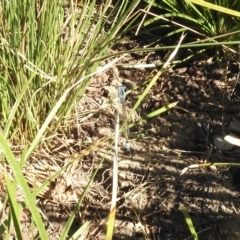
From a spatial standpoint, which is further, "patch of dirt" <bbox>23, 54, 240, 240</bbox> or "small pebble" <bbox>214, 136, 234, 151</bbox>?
"small pebble" <bbox>214, 136, 234, 151</bbox>

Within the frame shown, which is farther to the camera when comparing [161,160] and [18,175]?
[161,160]

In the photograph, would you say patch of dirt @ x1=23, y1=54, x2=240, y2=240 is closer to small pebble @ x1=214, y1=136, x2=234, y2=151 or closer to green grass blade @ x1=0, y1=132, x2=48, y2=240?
small pebble @ x1=214, y1=136, x2=234, y2=151

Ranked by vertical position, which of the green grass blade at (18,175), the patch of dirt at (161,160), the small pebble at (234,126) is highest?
the green grass blade at (18,175)

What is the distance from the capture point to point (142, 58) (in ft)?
6.77

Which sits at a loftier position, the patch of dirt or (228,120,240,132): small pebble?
(228,120,240,132): small pebble

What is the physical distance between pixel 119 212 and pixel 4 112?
43 cm

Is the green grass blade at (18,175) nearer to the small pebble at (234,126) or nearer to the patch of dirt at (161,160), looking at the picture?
the patch of dirt at (161,160)

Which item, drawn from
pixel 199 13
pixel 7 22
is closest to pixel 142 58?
pixel 199 13

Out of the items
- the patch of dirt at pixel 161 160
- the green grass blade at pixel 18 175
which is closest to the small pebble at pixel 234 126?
the patch of dirt at pixel 161 160

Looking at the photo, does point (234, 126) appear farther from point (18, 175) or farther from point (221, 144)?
point (18, 175)

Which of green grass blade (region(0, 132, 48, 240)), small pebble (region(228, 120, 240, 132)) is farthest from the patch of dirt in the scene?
green grass blade (region(0, 132, 48, 240))

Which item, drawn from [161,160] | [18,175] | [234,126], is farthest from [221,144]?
[18,175]

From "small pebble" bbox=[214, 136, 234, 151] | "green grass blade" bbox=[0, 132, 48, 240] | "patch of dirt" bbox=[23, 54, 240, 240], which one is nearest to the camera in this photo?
"green grass blade" bbox=[0, 132, 48, 240]

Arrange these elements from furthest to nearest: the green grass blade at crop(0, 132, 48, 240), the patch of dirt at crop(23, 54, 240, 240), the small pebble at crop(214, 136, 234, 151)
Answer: the small pebble at crop(214, 136, 234, 151)
the patch of dirt at crop(23, 54, 240, 240)
the green grass blade at crop(0, 132, 48, 240)
